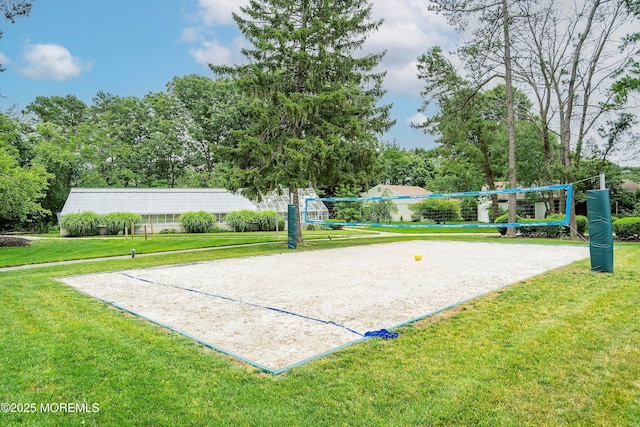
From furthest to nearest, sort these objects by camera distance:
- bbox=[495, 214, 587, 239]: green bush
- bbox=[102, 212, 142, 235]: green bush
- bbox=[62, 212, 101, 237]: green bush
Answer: bbox=[102, 212, 142, 235]: green bush, bbox=[62, 212, 101, 237]: green bush, bbox=[495, 214, 587, 239]: green bush

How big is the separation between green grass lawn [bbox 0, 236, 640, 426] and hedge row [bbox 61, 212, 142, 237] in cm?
1936

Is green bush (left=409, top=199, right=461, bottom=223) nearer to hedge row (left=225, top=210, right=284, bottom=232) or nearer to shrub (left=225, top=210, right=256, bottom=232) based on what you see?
hedge row (left=225, top=210, right=284, bottom=232)

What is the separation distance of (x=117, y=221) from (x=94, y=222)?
1.15 metres

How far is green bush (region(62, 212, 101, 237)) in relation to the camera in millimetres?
20900

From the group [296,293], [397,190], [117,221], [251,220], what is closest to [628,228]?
[296,293]

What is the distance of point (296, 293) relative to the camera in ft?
18.1

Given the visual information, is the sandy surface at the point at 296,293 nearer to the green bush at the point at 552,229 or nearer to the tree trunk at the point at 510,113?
the green bush at the point at 552,229

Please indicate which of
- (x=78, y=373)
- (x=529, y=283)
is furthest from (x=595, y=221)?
(x=78, y=373)

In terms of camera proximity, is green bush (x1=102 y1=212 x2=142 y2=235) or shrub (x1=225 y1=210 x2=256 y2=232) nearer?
green bush (x1=102 y1=212 x2=142 y2=235)

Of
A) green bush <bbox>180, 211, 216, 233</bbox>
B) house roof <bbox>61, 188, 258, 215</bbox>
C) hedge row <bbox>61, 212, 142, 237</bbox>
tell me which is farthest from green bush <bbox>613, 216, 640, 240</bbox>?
hedge row <bbox>61, 212, 142, 237</bbox>

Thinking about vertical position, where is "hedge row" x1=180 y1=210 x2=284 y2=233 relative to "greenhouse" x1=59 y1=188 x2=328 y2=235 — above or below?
below

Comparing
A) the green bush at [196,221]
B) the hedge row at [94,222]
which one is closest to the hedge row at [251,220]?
the green bush at [196,221]

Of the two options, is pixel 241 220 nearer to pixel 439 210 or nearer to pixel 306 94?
pixel 306 94

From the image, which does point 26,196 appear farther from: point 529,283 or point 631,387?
point 631,387
